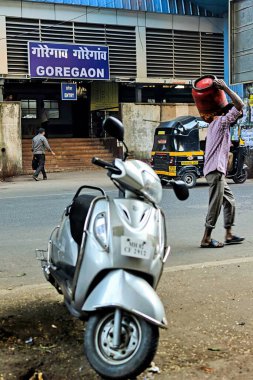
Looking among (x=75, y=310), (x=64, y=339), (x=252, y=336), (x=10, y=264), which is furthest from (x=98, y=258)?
(x=10, y=264)

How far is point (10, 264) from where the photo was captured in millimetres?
5645

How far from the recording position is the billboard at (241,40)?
18125 mm

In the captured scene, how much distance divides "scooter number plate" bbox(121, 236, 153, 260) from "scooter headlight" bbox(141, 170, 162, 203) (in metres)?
0.34

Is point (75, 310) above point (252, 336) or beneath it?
above

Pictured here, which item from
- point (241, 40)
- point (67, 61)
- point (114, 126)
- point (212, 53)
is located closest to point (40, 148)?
point (67, 61)

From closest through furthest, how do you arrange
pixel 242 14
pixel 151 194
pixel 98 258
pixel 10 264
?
1. pixel 98 258
2. pixel 151 194
3. pixel 10 264
4. pixel 242 14

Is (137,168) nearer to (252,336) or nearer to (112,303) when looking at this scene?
(112,303)

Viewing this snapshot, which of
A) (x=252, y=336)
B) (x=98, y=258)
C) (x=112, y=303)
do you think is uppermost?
(x=98, y=258)

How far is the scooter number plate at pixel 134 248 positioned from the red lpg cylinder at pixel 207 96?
2.99 metres

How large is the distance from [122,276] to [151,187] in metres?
0.61

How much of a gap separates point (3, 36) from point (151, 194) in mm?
18229

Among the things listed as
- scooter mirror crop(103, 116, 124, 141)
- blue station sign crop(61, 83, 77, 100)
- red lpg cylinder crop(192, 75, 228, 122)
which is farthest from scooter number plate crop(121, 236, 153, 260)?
blue station sign crop(61, 83, 77, 100)

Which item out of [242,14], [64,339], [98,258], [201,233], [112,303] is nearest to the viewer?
[112,303]

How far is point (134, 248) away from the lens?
2.80m
